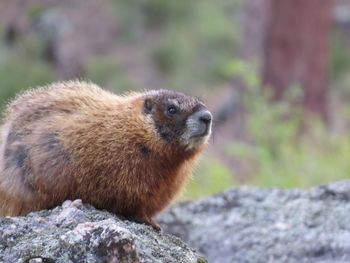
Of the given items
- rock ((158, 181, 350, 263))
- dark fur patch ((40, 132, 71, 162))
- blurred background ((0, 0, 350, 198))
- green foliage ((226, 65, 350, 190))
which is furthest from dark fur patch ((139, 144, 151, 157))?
green foliage ((226, 65, 350, 190))

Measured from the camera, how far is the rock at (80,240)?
4.05 meters

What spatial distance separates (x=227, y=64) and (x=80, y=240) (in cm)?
1577

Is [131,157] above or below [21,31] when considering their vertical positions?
below

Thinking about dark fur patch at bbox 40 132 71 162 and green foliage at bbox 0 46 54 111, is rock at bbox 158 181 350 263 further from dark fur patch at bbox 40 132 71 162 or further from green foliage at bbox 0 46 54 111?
green foliage at bbox 0 46 54 111

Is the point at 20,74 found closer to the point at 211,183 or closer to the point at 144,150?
the point at 211,183

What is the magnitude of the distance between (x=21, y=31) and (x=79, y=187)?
12766 millimetres

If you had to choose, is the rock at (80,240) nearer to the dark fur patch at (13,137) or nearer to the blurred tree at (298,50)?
the dark fur patch at (13,137)

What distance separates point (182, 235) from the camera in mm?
6203

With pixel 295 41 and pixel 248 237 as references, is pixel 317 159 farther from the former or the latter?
pixel 295 41

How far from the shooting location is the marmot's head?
5430 millimetres

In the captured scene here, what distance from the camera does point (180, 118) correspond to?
5520 mm

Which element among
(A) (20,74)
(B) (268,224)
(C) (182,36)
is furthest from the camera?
(C) (182,36)

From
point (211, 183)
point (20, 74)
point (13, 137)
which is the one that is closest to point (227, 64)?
point (20, 74)

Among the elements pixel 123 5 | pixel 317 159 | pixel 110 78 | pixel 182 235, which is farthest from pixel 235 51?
pixel 182 235
